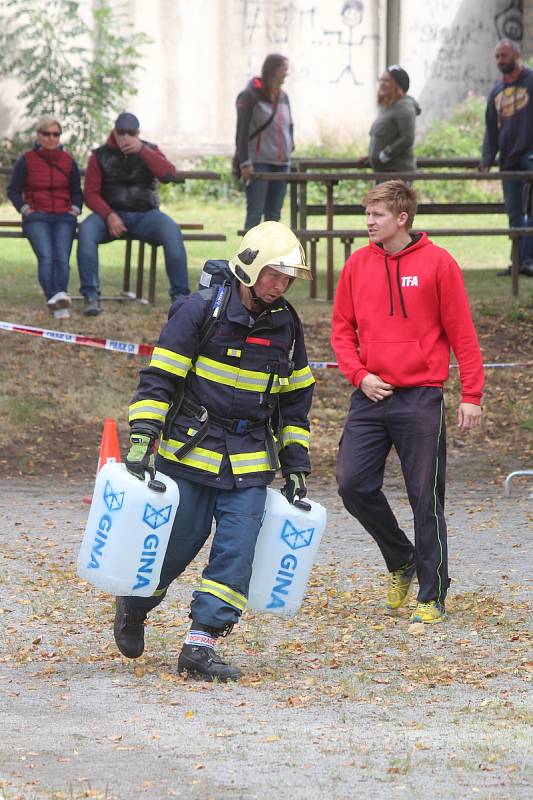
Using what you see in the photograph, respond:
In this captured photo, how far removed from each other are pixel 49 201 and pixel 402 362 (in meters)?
6.86

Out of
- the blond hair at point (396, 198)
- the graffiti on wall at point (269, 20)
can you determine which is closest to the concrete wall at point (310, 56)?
the graffiti on wall at point (269, 20)

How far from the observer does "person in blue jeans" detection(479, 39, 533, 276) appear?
1358cm

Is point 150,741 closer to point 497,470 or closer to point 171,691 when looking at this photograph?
point 171,691

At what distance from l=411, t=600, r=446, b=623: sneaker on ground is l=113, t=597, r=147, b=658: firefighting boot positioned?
4.40 feet

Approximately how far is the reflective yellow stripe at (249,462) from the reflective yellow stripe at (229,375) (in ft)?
0.82

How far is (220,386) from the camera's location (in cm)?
536

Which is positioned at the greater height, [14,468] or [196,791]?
[196,791]

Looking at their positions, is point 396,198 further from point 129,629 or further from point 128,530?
point 129,629

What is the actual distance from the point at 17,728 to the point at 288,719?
3.03 feet

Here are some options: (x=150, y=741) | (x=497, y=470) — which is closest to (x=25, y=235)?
(x=497, y=470)

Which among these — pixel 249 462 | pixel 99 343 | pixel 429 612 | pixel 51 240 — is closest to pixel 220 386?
pixel 249 462

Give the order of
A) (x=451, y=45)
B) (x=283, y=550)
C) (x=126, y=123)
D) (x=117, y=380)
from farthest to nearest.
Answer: (x=451, y=45), (x=126, y=123), (x=117, y=380), (x=283, y=550)

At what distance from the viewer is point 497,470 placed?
10.1m

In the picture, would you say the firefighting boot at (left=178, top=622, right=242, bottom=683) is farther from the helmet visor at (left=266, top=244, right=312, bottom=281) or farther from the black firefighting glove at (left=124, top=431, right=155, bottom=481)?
the helmet visor at (left=266, top=244, right=312, bottom=281)
